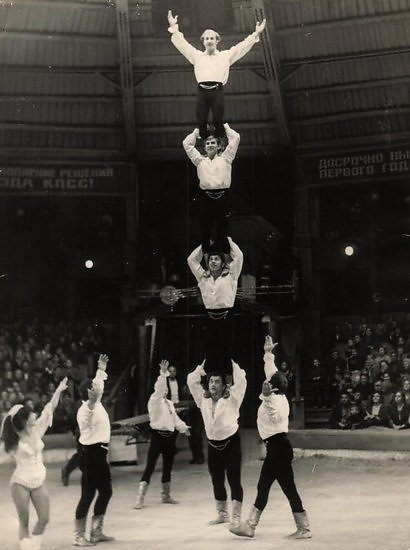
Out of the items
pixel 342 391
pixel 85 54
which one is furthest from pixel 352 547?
pixel 85 54

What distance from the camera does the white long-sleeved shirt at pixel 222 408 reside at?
31.4ft

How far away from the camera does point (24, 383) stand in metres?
15.9

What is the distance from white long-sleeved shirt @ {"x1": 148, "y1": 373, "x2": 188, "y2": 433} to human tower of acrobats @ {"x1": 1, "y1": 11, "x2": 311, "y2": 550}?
61.2 inches

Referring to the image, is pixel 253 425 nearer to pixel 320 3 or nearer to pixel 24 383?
pixel 24 383

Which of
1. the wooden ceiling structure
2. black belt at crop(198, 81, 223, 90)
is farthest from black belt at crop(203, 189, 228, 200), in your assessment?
the wooden ceiling structure

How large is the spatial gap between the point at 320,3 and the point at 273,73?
61.6 inches

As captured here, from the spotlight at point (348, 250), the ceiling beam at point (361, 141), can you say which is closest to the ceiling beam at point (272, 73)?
the ceiling beam at point (361, 141)

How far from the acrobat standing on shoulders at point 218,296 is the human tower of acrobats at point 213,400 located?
10 mm

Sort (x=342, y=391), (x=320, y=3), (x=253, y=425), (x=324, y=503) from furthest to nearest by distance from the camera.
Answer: (x=253, y=425) → (x=320, y=3) → (x=342, y=391) → (x=324, y=503)

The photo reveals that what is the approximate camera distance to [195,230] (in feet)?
67.3

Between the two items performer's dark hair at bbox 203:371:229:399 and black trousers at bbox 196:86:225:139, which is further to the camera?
performer's dark hair at bbox 203:371:229:399

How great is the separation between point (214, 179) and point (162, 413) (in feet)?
12.0

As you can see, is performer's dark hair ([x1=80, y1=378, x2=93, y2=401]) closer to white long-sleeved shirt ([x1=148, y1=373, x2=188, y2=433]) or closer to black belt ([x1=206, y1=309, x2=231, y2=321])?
black belt ([x1=206, y1=309, x2=231, y2=321])

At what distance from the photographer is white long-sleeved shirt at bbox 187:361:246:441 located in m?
9.56
